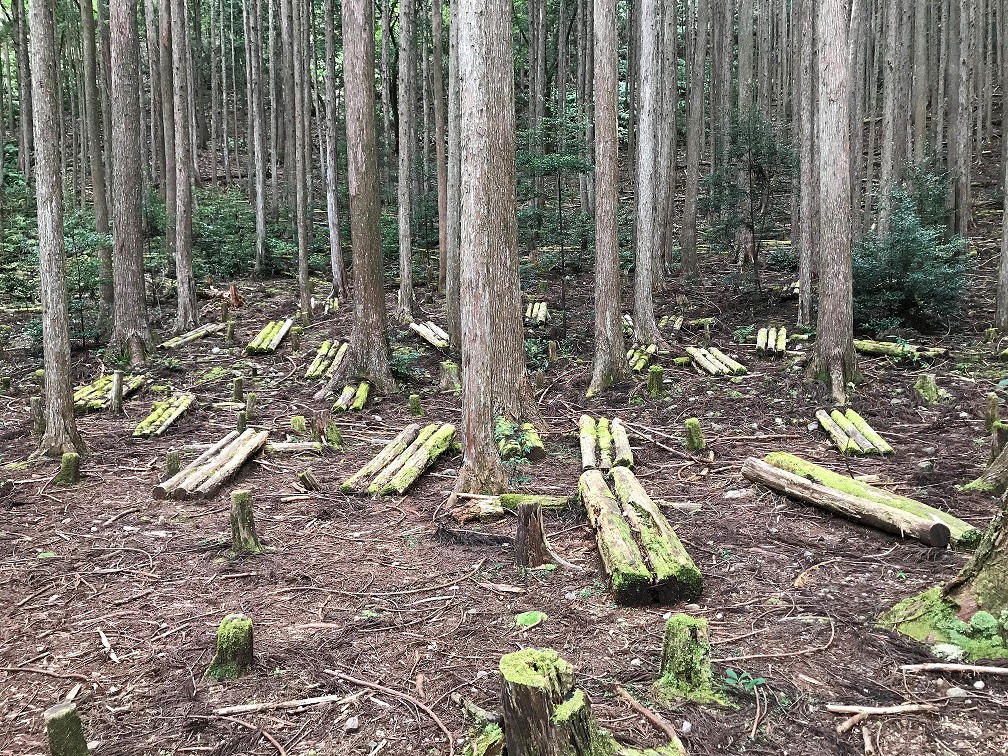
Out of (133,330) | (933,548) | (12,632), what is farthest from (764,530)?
(133,330)

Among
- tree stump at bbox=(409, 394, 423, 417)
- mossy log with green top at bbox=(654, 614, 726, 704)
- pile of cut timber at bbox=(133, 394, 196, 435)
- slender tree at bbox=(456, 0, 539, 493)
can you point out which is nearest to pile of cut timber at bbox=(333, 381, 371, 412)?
tree stump at bbox=(409, 394, 423, 417)

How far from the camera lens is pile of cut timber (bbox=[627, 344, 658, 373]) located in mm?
11422

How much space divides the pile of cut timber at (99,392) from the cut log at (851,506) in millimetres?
9412

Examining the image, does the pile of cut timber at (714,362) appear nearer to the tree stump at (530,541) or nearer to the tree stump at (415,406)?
the tree stump at (415,406)

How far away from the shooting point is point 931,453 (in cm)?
707

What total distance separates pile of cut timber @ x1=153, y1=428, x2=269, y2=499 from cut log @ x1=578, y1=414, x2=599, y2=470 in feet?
12.6

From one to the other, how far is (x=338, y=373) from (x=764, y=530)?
7575 mm

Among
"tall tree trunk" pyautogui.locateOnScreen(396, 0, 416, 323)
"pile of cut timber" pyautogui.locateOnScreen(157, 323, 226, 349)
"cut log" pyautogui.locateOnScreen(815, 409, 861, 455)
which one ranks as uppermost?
"tall tree trunk" pyautogui.locateOnScreen(396, 0, 416, 323)

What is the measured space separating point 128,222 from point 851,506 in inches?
503

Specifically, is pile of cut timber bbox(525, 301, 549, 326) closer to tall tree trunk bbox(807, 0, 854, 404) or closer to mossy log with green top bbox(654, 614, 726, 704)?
tall tree trunk bbox(807, 0, 854, 404)

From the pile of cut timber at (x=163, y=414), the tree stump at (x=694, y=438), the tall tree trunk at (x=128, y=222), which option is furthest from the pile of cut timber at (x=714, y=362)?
the tall tree trunk at (x=128, y=222)

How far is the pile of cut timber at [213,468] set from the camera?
270 inches

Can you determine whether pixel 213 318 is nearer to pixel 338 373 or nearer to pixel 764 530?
pixel 338 373

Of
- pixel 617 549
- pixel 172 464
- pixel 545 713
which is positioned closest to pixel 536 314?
pixel 172 464
